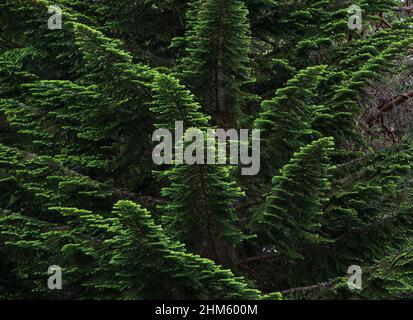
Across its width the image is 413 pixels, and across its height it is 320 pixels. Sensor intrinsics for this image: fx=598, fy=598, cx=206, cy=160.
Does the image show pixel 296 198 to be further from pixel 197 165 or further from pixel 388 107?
pixel 388 107

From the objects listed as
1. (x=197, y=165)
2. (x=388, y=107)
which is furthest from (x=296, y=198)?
(x=388, y=107)

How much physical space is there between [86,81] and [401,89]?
5.62m

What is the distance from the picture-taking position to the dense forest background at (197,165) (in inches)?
168

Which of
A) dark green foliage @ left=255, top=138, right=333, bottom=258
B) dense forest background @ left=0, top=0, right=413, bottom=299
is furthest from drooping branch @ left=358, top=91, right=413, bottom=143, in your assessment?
dark green foliage @ left=255, top=138, right=333, bottom=258

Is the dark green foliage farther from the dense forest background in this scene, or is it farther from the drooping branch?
the drooping branch

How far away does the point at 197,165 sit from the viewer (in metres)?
4.02

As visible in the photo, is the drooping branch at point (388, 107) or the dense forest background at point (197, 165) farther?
the drooping branch at point (388, 107)

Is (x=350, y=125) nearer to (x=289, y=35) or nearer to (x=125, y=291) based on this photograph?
(x=289, y=35)

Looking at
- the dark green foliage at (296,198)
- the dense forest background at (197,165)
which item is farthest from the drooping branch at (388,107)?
the dark green foliage at (296,198)

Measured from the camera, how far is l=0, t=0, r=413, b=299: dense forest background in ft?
14.0

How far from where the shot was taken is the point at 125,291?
4.54 metres

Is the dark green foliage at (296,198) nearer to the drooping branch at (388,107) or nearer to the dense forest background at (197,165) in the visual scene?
the dense forest background at (197,165)

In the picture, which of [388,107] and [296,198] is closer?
[296,198]

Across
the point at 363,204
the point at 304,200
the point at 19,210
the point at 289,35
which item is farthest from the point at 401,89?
the point at 19,210
